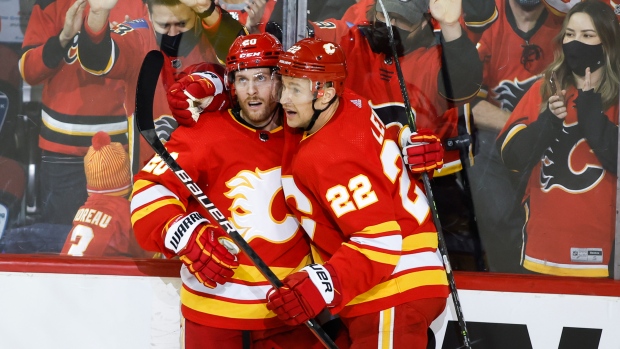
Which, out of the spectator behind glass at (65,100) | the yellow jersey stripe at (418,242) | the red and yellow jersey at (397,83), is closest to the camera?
the yellow jersey stripe at (418,242)

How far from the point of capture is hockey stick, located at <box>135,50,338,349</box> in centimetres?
249

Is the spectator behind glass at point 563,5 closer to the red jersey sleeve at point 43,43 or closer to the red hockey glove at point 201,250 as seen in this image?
the red hockey glove at point 201,250

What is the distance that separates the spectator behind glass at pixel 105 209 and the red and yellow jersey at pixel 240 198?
Result: 1.69ft

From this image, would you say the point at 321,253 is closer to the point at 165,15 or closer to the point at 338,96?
the point at 338,96

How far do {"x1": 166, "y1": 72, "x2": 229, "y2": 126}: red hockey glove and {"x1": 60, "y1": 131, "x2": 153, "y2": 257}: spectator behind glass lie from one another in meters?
0.61

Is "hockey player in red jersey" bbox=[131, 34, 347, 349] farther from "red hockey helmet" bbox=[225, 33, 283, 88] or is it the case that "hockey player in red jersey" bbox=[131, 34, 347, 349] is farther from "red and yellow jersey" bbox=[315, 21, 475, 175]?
"red and yellow jersey" bbox=[315, 21, 475, 175]

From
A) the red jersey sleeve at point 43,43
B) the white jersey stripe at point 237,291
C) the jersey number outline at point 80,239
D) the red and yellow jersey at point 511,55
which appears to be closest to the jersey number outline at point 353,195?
the white jersey stripe at point 237,291

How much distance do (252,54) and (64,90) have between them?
3.16ft

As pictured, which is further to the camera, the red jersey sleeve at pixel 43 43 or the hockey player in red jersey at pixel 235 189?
the red jersey sleeve at pixel 43 43

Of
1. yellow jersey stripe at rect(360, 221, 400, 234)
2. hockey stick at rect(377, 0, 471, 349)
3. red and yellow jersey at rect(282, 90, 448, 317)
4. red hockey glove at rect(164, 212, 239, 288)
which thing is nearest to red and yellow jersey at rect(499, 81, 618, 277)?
hockey stick at rect(377, 0, 471, 349)

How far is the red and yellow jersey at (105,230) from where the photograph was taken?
125 inches

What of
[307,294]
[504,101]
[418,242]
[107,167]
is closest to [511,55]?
[504,101]

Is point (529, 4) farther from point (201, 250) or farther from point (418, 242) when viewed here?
point (201, 250)

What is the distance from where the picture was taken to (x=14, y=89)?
317cm
